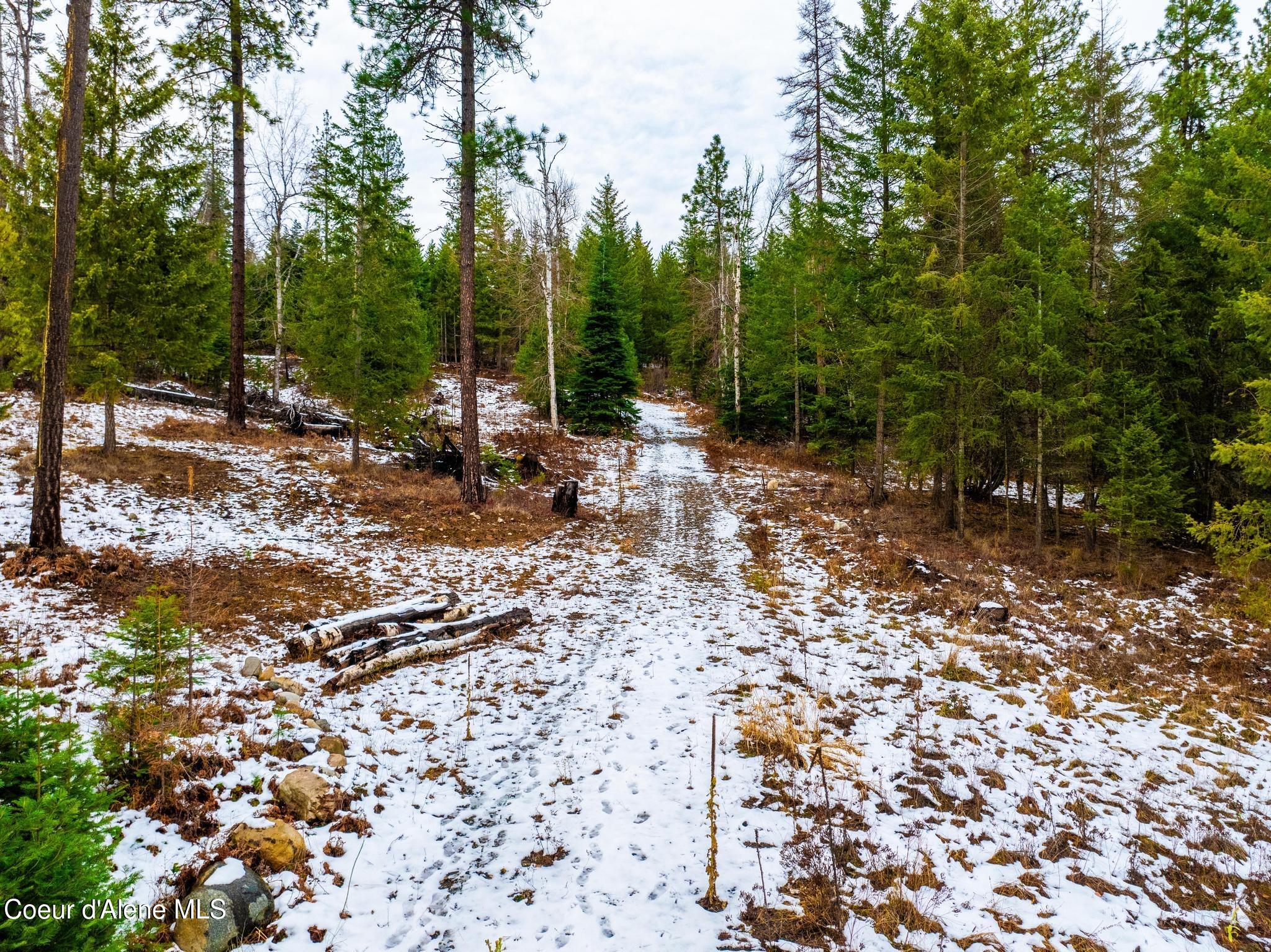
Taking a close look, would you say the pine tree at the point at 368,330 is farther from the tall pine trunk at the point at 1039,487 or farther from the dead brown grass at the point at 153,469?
the tall pine trunk at the point at 1039,487

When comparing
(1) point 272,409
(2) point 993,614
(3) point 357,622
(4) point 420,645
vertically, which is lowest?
(2) point 993,614

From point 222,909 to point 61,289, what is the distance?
9120 mm

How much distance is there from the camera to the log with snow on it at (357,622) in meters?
6.98

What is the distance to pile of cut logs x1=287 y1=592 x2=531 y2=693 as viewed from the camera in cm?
683

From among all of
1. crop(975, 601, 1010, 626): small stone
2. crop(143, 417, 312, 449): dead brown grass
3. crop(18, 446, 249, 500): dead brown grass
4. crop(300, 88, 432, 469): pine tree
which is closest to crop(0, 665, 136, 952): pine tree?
crop(975, 601, 1010, 626): small stone

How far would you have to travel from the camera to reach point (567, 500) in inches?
618

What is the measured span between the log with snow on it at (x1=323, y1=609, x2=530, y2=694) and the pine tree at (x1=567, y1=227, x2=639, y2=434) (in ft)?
64.9

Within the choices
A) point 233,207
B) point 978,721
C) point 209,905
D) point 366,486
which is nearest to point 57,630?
point 209,905

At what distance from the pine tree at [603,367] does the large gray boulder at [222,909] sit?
24678 mm

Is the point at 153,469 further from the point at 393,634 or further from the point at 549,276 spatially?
the point at 549,276

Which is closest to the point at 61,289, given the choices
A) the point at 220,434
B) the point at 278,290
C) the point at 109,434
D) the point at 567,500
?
the point at 109,434

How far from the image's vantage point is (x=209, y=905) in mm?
3373

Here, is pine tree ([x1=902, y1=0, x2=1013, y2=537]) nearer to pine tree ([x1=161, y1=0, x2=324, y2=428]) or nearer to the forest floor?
the forest floor

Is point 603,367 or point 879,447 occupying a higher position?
point 603,367
